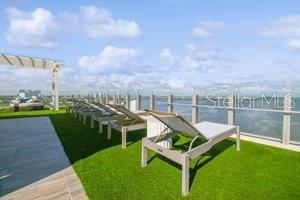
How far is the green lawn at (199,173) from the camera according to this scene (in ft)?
10.6

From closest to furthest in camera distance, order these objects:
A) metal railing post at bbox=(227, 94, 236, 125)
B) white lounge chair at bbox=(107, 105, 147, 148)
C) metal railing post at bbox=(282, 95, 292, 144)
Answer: metal railing post at bbox=(282, 95, 292, 144) → white lounge chair at bbox=(107, 105, 147, 148) → metal railing post at bbox=(227, 94, 236, 125)

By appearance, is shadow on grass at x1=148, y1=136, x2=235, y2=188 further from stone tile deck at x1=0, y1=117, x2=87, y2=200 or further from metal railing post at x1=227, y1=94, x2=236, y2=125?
stone tile deck at x1=0, y1=117, x2=87, y2=200

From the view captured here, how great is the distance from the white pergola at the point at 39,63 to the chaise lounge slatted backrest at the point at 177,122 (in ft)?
48.4

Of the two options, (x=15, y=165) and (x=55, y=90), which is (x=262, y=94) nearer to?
(x=15, y=165)

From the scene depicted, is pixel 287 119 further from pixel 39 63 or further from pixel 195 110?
pixel 39 63

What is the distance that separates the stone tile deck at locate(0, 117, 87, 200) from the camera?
129 inches

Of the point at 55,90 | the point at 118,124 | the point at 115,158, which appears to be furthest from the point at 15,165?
the point at 55,90

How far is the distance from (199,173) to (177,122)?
83 cm

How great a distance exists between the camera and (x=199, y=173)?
390 centimetres

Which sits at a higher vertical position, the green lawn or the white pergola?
the white pergola

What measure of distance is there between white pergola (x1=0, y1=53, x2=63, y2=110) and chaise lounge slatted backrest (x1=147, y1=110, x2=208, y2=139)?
1475 cm

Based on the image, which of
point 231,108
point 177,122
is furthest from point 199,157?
point 231,108

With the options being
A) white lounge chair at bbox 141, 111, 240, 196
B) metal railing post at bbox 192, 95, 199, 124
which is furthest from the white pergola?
white lounge chair at bbox 141, 111, 240, 196

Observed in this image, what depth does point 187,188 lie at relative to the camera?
3.19 metres
